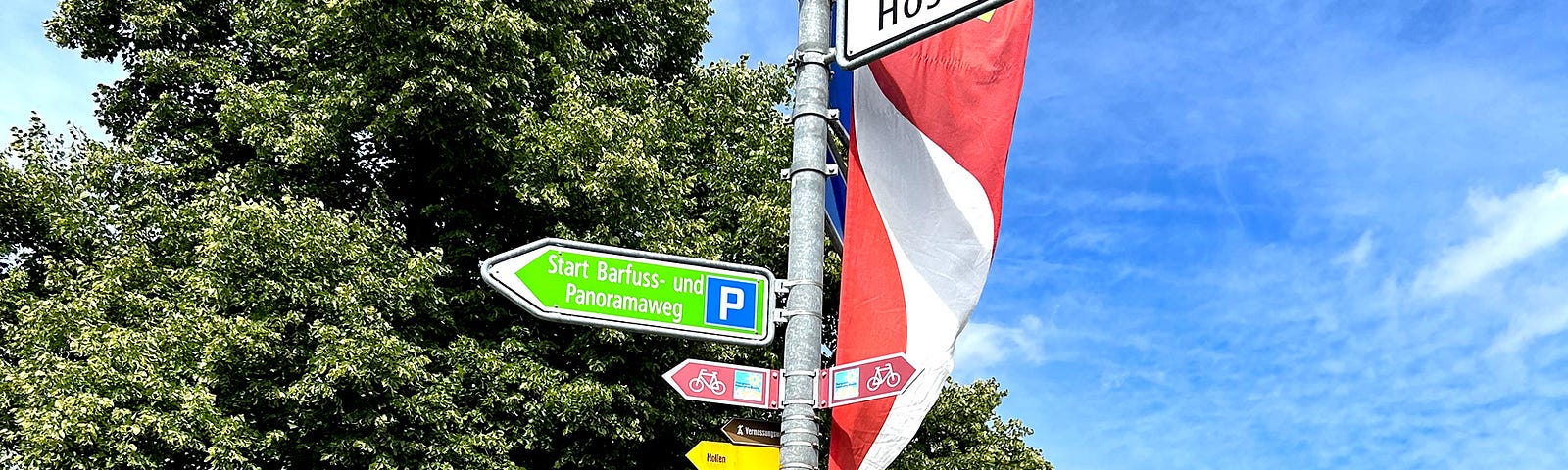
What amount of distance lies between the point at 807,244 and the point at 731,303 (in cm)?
39

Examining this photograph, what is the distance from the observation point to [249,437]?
1362cm

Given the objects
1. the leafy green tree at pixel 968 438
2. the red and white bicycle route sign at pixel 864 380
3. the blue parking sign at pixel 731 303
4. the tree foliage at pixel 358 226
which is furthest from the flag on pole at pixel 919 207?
the leafy green tree at pixel 968 438

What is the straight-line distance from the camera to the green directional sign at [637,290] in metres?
4.43

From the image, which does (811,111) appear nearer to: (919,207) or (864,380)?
(919,207)

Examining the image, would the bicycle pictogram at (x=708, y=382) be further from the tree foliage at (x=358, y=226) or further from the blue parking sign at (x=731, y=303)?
the tree foliage at (x=358, y=226)

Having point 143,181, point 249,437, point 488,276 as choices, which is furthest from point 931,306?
point 143,181

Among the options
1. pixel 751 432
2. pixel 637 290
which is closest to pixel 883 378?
pixel 637 290

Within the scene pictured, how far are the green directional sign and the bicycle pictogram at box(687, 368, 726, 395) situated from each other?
0.42 feet

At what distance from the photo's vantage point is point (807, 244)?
14.0 feet

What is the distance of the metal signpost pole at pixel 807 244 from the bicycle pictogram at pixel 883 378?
185 millimetres

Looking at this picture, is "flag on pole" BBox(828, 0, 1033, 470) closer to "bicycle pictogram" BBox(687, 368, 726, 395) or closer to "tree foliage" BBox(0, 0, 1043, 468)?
"bicycle pictogram" BBox(687, 368, 726, 395)

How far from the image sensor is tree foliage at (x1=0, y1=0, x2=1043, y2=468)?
1356 cm

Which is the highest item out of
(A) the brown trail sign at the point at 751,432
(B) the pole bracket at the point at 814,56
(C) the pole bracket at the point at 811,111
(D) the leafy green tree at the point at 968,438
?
(D) the leafy green tree at the point at 968,438

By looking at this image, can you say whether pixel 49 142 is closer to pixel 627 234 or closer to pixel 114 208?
pixel 114 208
